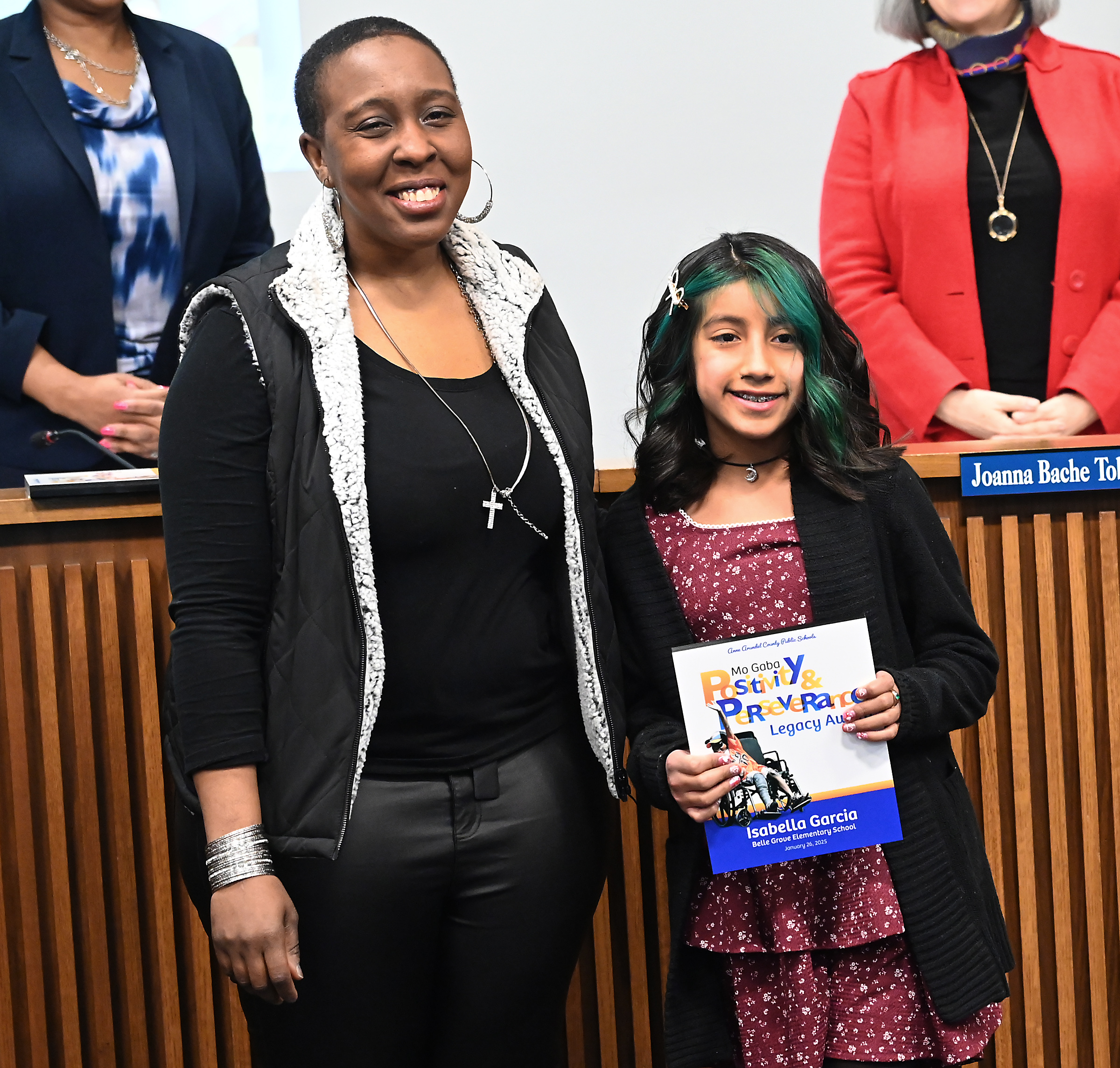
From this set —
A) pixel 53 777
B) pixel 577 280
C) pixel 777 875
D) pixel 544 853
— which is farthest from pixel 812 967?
pixel 577 280

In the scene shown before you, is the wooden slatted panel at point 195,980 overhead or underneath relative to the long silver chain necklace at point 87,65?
underneath

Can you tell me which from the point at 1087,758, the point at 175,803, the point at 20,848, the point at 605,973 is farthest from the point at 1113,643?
the point at 20,848

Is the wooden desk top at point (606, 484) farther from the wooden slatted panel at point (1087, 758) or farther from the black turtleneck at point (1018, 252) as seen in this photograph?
the black turtleneck at point (1018, 252)

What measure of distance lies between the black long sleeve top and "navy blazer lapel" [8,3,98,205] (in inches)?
41.5

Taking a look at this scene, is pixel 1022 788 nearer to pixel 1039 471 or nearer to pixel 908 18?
pixel 1039 471

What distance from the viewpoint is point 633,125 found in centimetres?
329

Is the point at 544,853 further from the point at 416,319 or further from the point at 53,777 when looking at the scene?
the point at 53,777

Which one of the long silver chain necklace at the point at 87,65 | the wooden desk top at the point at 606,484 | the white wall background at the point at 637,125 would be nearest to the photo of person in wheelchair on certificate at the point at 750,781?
the wooden desk top at the point at 606,484

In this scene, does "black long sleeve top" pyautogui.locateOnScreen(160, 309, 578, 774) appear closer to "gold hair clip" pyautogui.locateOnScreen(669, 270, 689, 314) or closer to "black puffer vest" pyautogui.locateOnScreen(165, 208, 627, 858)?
"black puffer vest" pyautogui.locateOnScreen(165, 208, 627, 858)

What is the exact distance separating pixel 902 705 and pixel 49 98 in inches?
66.9

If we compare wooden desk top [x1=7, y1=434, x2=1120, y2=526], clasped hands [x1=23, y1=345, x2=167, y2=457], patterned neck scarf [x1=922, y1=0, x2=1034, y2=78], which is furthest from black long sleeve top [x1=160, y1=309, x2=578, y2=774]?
patterned neck scarf [x1=922, y1=0, x2=1034, y2=78]

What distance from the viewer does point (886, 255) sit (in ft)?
8.29

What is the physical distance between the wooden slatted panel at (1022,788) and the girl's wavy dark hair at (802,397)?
0.39m

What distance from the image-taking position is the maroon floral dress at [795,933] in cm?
145
